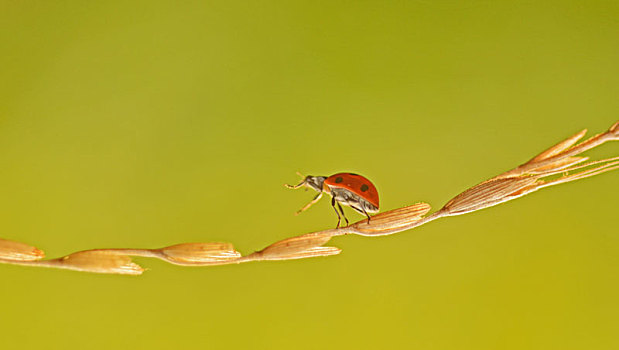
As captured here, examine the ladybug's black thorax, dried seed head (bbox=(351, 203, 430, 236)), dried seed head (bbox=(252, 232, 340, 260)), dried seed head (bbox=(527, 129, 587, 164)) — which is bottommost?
dried seed head (bbox=(252, 232, 340, 260))

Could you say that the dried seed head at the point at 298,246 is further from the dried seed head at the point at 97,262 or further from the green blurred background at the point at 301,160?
the green blurred background at the point at 301,160

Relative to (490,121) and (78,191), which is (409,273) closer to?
(490,121)

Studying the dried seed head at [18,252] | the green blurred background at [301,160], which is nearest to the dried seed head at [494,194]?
the dried seed head at [18,252]

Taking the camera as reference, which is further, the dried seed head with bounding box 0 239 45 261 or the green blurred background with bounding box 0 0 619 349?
→ the green blurred background with bounding box 0 0 619 349

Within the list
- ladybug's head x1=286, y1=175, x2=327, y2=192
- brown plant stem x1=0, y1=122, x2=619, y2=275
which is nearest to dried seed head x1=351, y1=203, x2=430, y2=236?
brown plant stem x1=0, y1=122, x2=619, y2=275

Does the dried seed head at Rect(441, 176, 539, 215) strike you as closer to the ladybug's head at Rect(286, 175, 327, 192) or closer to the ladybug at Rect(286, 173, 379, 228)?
the ladybug at Rect(286, 173, 379, 228)

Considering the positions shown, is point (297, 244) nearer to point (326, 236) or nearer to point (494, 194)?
point (326, 236)
